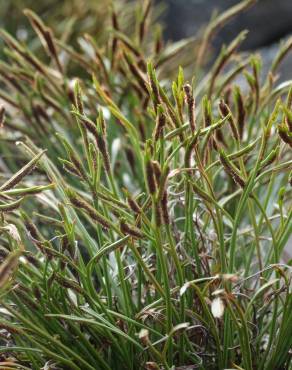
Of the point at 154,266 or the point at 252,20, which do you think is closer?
the point at 154,266

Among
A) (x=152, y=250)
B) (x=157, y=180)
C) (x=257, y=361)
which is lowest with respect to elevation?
(x=257, y=361)

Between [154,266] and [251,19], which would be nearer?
[154,266]

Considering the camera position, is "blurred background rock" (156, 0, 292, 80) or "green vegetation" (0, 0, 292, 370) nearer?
"green vegetation" (0, 0, 292, 370)

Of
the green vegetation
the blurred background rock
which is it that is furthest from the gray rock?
the green vegetation

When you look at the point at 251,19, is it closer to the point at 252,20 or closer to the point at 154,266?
the point at 252,20

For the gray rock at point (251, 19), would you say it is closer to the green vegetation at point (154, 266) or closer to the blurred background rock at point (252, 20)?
the blurred background rock at point (252, 20)

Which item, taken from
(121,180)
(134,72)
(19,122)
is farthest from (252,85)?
(19,122)

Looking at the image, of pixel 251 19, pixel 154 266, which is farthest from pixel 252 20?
pixel 154 266

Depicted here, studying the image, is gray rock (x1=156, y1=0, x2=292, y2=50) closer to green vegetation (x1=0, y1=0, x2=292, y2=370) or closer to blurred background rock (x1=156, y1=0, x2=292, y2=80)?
blurred background rock (x1=156, y1=0, x2=292, y2=80)

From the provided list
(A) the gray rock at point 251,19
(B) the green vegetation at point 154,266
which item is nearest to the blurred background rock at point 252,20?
(A) the gray rock at point 251,19

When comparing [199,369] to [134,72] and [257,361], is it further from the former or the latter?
[134,72]

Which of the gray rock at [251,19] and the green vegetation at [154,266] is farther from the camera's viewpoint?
the gray rock at [251,19]
